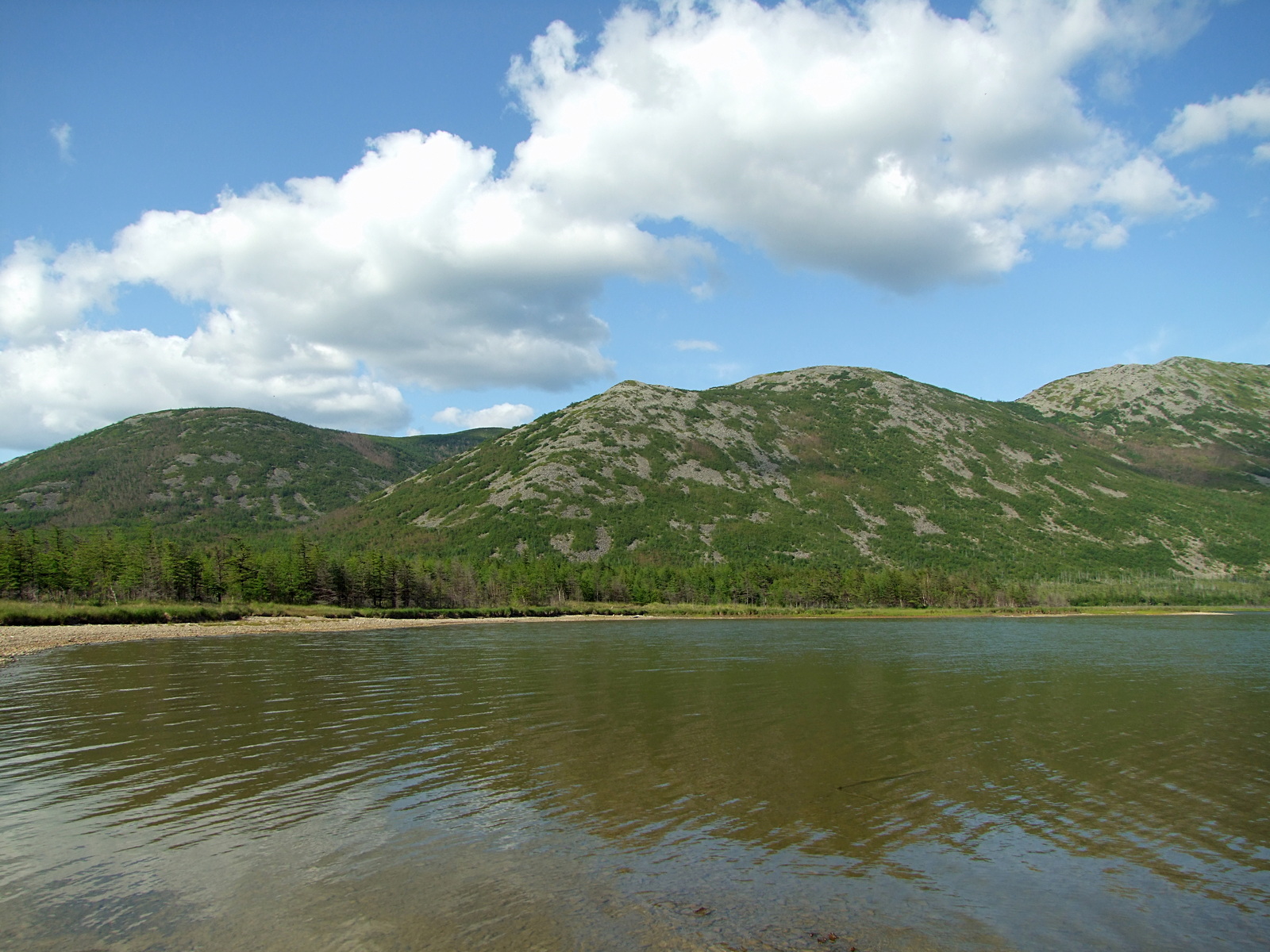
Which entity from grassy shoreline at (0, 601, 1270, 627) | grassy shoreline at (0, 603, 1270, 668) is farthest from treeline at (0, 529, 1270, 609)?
grassy shoreline at (0, 603, 1270, 668)

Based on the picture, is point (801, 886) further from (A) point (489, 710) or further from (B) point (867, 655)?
(B) point (867, 655)

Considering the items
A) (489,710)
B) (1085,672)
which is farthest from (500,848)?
(1085,672)

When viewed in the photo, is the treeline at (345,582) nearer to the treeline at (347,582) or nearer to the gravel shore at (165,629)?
the treeline at (347,582)

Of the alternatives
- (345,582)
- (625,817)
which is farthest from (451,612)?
(625,817)

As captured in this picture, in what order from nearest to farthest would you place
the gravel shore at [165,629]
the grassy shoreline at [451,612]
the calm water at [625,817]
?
the calm water at [625,817]
the gravel shore at [165,629]
the grassy shoreline at [451,612]

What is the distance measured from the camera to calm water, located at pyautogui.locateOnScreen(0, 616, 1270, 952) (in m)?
12.4

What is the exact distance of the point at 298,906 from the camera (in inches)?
502

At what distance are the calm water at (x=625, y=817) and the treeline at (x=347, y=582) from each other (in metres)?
102

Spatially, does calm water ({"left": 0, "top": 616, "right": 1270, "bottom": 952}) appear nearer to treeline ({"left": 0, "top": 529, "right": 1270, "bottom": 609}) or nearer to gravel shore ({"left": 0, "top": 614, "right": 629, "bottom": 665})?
gravel shore ({"left": 0, "top": 614, "right": 629, "bottom": 665})

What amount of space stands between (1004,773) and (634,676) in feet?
91.7

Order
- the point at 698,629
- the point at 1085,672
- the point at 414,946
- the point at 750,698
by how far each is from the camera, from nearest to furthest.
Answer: the point at 414,946 → the point at 750,698 → the point at 1085,672 → the point at 698,629

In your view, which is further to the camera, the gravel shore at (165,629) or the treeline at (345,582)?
the treeline at (345,582)

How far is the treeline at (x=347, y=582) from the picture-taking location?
4872 inches

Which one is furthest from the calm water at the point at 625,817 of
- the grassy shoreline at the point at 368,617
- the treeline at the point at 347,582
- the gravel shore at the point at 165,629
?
the treeline at the point at 347,582
